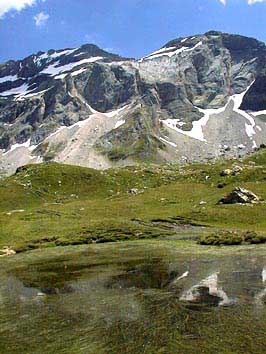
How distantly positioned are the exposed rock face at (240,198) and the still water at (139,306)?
206ft

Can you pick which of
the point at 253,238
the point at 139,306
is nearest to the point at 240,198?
the point at 253,238

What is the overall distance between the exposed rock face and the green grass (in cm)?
464

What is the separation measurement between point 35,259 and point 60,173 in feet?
417

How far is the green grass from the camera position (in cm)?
9419

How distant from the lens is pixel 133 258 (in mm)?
60781

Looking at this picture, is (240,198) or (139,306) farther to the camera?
(240,198)

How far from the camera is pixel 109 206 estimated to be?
133750mm

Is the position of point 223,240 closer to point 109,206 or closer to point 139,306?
point 139,306

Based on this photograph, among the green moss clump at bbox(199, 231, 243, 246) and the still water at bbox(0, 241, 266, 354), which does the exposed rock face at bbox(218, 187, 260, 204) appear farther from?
the still water at bbox(0, 241, 266, 354)

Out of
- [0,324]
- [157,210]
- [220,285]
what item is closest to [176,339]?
[0,324]

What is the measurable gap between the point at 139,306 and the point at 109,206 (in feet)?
336

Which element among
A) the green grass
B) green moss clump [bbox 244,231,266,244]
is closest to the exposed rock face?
the green grass

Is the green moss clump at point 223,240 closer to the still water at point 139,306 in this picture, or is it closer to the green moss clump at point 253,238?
the green moss clump at point 253,238

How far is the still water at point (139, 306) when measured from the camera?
23641mm
